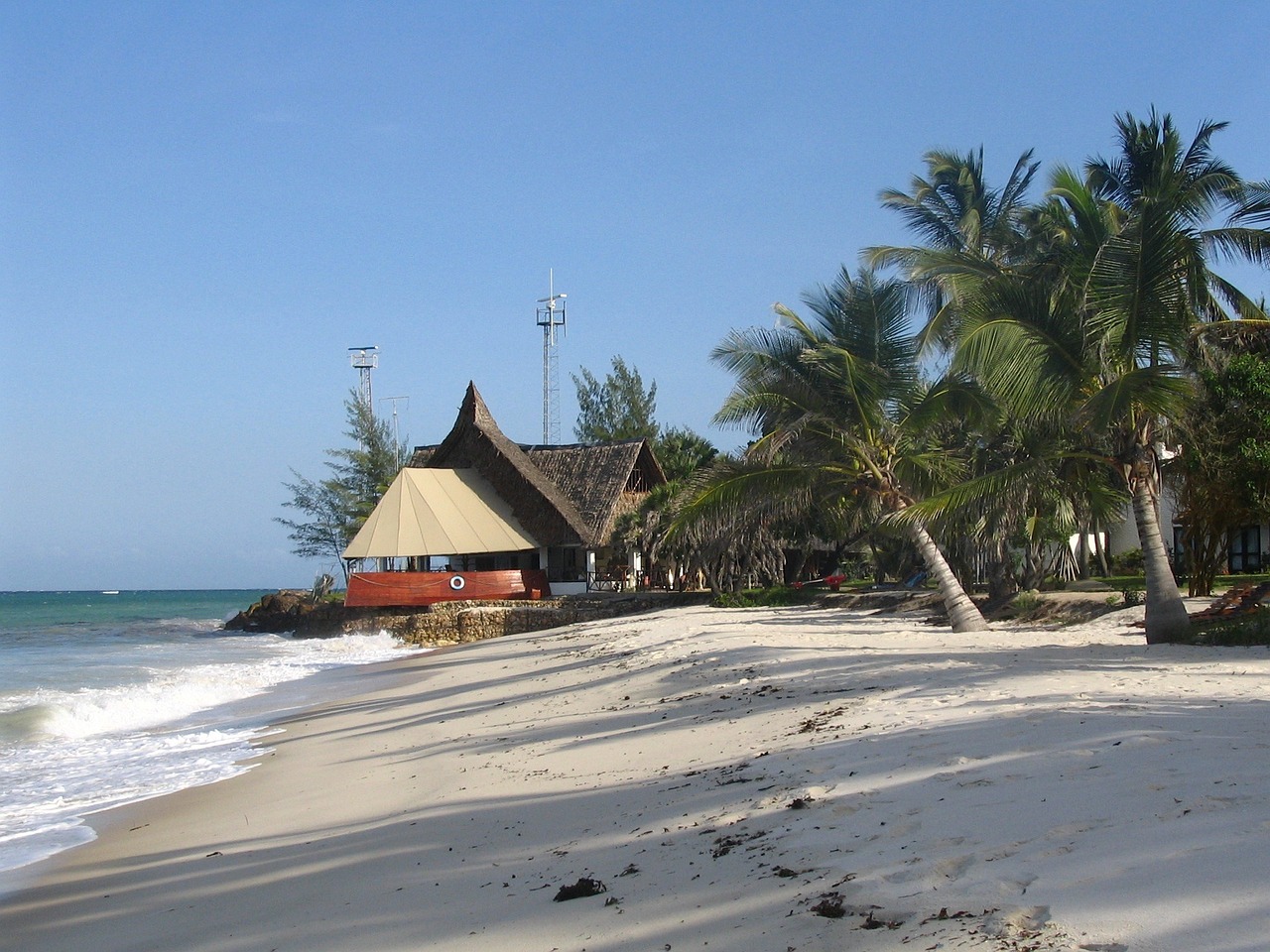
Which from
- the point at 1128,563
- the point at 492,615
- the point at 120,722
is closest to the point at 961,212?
the point at 1128,563

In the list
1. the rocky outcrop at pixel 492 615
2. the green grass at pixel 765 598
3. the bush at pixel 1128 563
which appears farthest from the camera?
the rocky outcrop at pixel 492 615

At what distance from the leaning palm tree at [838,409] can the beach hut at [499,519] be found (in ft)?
52.5

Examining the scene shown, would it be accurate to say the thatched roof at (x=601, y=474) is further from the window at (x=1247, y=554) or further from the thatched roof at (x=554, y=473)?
the window at (x=1247, y=554)

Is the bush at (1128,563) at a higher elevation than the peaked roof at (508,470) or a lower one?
lower

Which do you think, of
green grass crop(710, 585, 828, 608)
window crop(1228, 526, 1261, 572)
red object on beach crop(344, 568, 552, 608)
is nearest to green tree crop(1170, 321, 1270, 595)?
green grass crop(710, 585, 828, 608)

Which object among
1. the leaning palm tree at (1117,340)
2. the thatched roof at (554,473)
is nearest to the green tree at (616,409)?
the thatched roof at (554,473)

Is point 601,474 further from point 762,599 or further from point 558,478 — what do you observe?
point 762,599

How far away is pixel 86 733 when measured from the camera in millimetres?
12719

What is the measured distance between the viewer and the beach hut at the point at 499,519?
32.2 m

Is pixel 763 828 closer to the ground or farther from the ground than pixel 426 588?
closer to the ground

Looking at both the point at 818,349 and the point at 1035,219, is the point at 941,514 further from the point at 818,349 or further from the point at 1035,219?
the point at 1035,219

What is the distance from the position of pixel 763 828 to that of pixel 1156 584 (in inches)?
322

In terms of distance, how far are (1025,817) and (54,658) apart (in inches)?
1099

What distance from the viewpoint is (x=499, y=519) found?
114 feet
